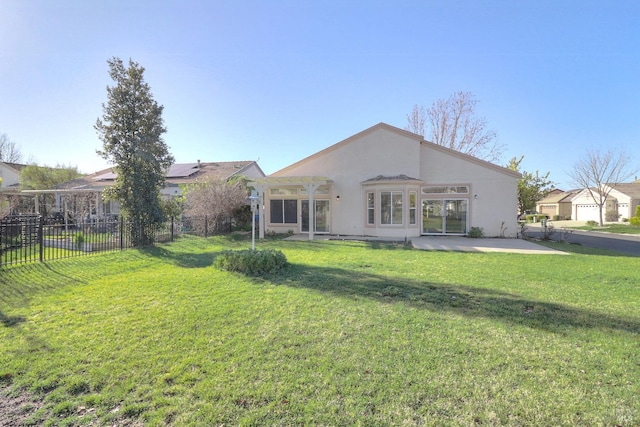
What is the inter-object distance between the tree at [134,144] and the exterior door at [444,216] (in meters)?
13.3

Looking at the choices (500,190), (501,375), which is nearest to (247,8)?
(501,375)

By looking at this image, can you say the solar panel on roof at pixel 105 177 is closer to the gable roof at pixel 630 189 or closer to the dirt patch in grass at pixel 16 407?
the dirt patch in grass at pixel 16 407

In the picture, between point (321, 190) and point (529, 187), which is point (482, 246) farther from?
point (529, 187)

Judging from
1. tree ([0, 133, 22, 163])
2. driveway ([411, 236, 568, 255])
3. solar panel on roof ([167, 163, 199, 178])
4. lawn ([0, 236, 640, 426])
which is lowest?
lawn ([0, 236, 640, 426])

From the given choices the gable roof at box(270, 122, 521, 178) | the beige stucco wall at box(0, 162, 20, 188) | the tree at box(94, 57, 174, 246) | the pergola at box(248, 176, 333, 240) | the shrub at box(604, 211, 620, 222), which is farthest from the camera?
the shrub at box(604, 211, 620, 222)

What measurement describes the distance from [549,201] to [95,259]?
59933 mm

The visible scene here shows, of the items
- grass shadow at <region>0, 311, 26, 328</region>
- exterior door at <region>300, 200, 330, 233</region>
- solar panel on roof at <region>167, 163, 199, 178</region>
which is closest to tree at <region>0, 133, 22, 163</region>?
solar panel on roof at <region>167, 163, 199, 178</region>

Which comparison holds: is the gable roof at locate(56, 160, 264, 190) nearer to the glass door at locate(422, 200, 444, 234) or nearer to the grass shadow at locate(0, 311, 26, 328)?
the glass door at locate(422, 200, 444, 234)

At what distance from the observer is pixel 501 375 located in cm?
308

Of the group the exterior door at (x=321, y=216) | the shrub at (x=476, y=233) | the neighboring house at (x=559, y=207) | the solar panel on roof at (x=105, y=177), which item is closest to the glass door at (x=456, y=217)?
the shrub at (x=476, y=233)

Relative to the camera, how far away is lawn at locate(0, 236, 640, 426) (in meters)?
2.60

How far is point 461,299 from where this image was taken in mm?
5559

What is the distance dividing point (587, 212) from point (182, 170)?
1856 inches

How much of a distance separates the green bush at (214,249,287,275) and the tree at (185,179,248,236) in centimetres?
968
